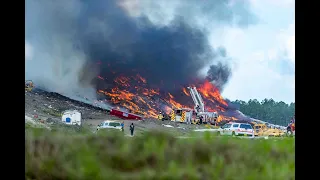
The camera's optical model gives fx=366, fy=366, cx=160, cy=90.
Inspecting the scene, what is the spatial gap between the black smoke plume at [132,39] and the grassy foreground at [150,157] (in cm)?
24

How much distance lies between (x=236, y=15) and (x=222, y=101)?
0.39m

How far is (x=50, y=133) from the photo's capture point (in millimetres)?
1635

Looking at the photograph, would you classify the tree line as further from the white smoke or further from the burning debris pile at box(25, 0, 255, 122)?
the white smoke

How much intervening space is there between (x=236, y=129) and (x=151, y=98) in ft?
1.33

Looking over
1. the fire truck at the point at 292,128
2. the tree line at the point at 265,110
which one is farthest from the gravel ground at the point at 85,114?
the fire truck at the point at 292,128

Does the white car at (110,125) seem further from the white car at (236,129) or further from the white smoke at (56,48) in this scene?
the white car at (236,129)

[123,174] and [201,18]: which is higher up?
[201,18]

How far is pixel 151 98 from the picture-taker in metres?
1.64
